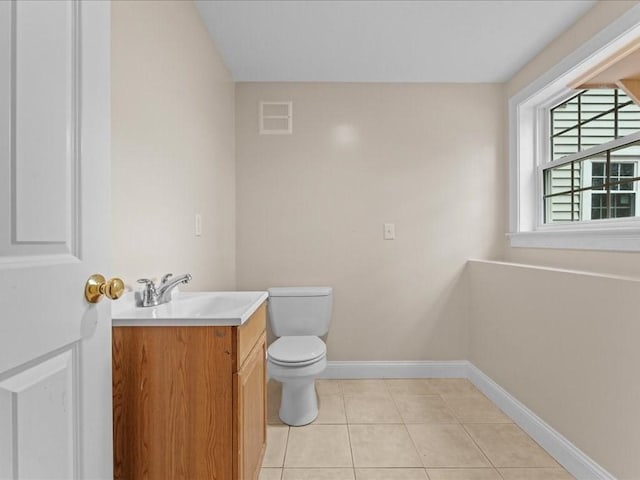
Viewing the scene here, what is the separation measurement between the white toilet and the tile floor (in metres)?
0.11

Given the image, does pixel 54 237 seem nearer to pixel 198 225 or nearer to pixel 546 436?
pixel 198 225

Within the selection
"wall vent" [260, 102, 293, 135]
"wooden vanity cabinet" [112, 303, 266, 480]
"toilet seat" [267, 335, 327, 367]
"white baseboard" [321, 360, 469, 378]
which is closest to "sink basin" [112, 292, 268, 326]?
"wooden vanity cabinet" [112, 303, 266, 480]

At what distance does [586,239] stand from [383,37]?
1.65 metres

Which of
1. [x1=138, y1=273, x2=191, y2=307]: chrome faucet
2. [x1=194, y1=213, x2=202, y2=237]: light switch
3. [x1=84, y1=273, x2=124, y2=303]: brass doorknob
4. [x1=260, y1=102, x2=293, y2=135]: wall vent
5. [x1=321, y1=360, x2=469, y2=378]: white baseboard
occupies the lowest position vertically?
[x1=321, y1=360, x2=469, y2=378]: white baseboard

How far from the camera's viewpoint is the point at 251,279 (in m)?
2.79

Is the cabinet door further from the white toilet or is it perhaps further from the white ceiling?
the white ceiling

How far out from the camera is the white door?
1.96 feet

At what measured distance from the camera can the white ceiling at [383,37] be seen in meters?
1.94

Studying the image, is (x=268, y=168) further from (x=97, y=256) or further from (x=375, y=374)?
(x=97, y=256)

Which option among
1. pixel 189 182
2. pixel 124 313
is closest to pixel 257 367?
pixel 124 313

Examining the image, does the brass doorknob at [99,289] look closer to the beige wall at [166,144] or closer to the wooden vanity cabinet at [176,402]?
the wooden vanity cabinet at [176,402]

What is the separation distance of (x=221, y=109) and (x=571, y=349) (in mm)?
2470

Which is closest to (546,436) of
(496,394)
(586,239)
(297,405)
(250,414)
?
(496,394)

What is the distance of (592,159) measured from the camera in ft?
6.89
